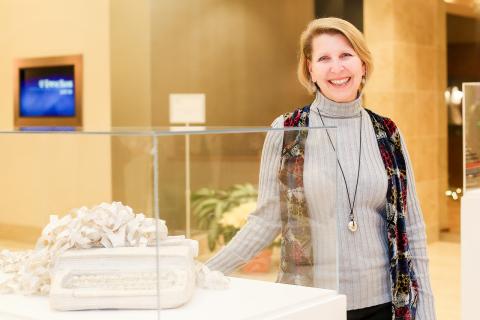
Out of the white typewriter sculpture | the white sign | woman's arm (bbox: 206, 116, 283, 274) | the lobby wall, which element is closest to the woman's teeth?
woman's arm (bbox: 206, 116, 283, 274)

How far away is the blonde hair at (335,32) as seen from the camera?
2.10 metres

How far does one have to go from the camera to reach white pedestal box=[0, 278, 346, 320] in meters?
1.29

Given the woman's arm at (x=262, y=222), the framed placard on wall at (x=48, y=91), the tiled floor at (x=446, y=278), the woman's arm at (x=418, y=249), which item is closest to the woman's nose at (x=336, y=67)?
the woman's arm at (x=418, y=249)

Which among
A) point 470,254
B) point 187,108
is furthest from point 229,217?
point 187,108

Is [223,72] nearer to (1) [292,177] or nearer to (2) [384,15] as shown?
(2) [384,15]

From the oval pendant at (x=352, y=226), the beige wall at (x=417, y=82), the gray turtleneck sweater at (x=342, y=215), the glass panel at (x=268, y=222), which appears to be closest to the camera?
the glass panel at (x=268, y=222)

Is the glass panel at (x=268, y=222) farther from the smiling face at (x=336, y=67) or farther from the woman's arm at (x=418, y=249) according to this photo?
the woman's arm at (x=418, y=249)

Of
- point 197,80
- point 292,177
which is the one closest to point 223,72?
point 197,80

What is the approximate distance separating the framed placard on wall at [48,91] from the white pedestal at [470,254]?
179 inches

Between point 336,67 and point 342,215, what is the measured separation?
0.38m

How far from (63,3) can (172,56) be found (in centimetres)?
125

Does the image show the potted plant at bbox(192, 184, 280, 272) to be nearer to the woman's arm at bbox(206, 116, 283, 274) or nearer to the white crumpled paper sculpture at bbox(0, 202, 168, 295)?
the woman's arm at bbox(206, 116, 283, 274)

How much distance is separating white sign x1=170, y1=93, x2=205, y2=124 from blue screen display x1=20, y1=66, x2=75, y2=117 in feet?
5.34

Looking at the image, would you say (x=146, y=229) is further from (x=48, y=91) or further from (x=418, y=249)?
(x=48, y=91)
